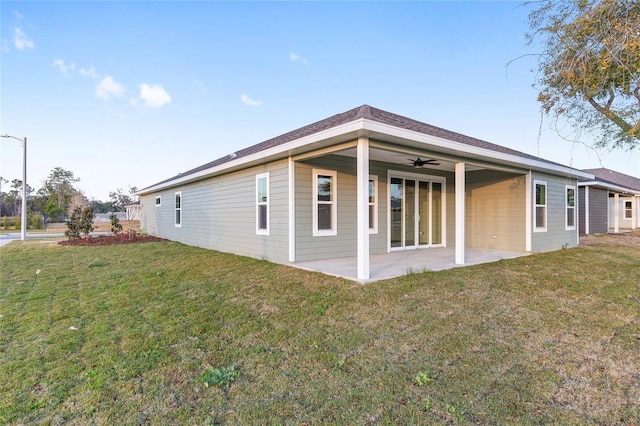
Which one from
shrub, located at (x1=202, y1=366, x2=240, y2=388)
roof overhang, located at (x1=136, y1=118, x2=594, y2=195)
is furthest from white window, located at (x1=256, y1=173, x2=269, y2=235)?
shrub, located at (x1=202, y1=366, x2=240, y2=388)

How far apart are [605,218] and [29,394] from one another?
947 inches

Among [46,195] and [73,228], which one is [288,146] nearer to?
[73,228]

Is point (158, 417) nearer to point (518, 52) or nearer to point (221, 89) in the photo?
point (518, 52)

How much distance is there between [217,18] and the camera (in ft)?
32.1

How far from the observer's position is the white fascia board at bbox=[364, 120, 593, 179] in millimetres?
5027

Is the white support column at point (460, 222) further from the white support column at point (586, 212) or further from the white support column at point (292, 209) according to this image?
the white support column at point (586, 212)

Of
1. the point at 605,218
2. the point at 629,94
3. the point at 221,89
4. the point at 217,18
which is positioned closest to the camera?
the point at 629,94

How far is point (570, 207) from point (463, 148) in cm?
761

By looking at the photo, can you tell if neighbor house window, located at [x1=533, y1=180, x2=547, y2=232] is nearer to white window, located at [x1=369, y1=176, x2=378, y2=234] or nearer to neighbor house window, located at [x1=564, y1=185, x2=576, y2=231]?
neighbor house window, located at [x1=564, y1=185, x2=576, y2=231]

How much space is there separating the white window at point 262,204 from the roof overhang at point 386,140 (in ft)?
1.51

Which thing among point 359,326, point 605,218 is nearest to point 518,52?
point 359,326

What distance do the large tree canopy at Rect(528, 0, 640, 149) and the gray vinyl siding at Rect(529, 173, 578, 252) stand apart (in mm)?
4643

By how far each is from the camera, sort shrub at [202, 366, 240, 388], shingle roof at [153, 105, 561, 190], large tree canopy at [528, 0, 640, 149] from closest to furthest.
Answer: shrub at [202, 366, 240, 388], large tree canopy at [528, 0, 640, 149], shingle roof at [153, 105, 561, 190]

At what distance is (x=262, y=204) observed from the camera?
8109mm
